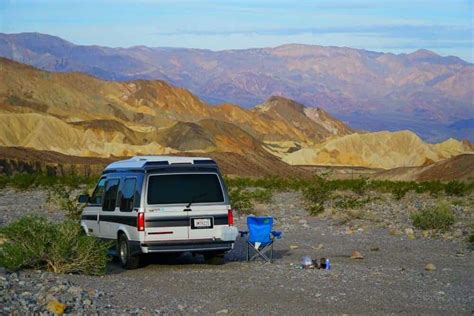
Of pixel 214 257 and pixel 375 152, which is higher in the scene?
pixel 214 257

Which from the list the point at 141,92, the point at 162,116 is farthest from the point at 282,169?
the point at 141,92

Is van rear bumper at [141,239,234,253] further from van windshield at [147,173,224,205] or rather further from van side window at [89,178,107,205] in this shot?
van side window at [89,178,107,205]

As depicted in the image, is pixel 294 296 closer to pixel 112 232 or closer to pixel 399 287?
pixel 399 287

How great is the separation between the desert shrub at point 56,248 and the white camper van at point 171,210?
0.97 meters

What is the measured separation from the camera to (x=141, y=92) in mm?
181875

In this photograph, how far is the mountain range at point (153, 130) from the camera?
111m

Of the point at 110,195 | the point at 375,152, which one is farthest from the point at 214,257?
the point at 375,152

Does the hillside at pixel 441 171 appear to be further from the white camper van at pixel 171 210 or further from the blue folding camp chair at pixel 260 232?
the white camper van at pixel 171 210

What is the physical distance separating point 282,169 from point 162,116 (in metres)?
57.5

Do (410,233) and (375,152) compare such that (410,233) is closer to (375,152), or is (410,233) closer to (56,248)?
(56,248)

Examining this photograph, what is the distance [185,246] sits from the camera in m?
15.8

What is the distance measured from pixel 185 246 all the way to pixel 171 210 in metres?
0.67

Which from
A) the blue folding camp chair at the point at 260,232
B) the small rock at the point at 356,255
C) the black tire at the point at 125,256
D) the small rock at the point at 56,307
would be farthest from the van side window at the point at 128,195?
the small rock at the point at 356,255

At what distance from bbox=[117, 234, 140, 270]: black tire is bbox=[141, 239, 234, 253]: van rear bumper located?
542 mm
